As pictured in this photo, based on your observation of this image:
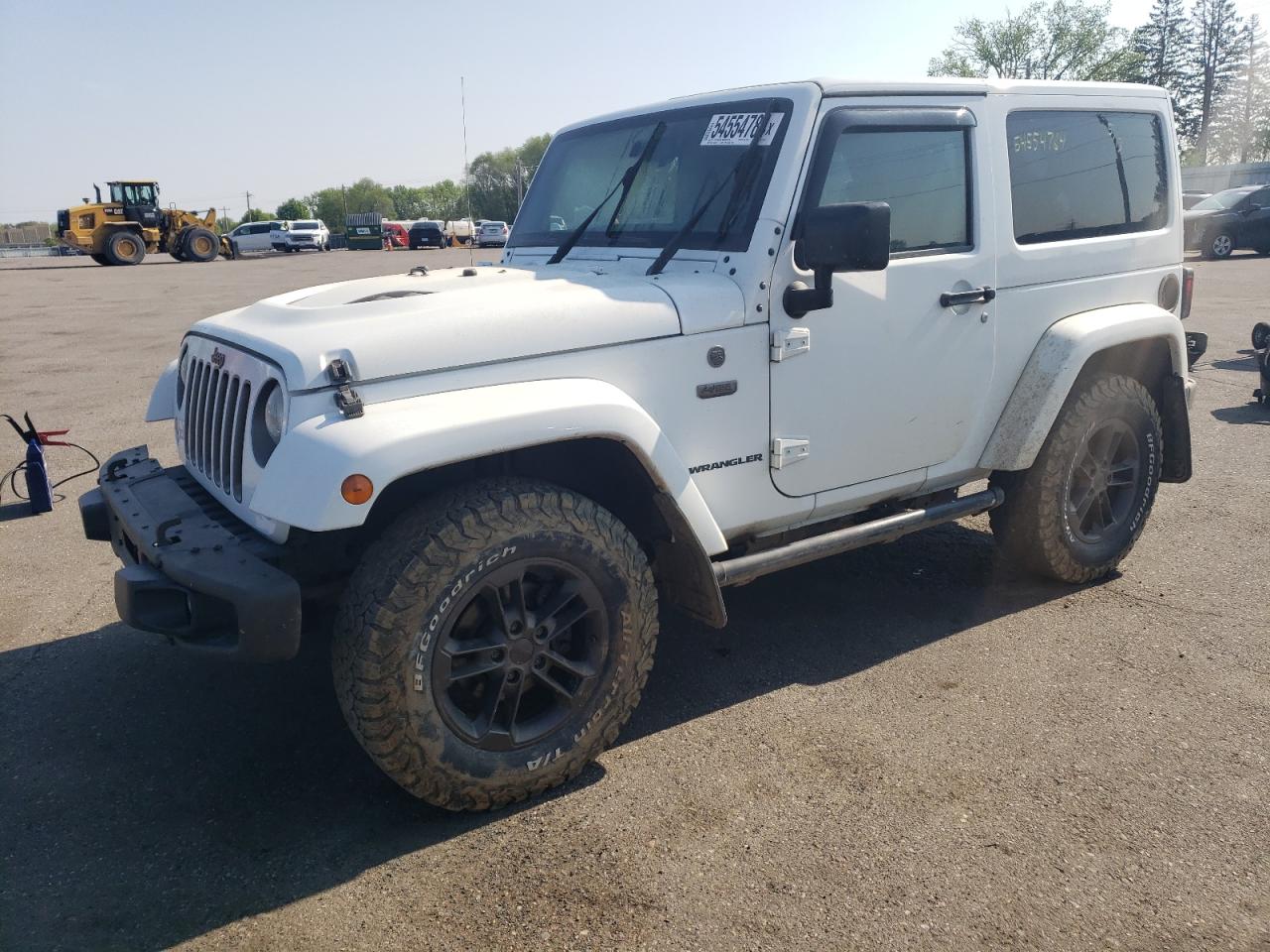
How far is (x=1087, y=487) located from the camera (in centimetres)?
459

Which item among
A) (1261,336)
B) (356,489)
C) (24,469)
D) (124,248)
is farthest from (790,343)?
(124,248)

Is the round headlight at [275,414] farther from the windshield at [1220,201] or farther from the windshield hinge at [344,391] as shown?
the windshield at [1220,201]

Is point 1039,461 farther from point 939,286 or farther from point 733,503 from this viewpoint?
point 733,503

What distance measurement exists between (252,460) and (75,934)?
4.33 feet

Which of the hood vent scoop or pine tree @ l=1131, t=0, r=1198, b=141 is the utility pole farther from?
the hood vent scoop

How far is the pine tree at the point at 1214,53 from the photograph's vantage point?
7206 centimetres

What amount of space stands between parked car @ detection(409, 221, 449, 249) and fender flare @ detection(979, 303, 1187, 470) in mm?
43963

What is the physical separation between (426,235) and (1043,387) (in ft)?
150

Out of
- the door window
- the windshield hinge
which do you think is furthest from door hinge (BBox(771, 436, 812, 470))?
the windshield hinge

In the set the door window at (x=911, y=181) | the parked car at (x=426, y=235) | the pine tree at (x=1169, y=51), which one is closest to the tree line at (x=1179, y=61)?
the pine tree at (x=1169, y=51)

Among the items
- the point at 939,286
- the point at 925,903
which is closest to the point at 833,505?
the point at 939,286

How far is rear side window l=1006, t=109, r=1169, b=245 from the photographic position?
13.6ft

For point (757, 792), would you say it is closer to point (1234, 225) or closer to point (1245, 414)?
point (1245, 414)

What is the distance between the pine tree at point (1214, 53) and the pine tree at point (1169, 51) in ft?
2.08
